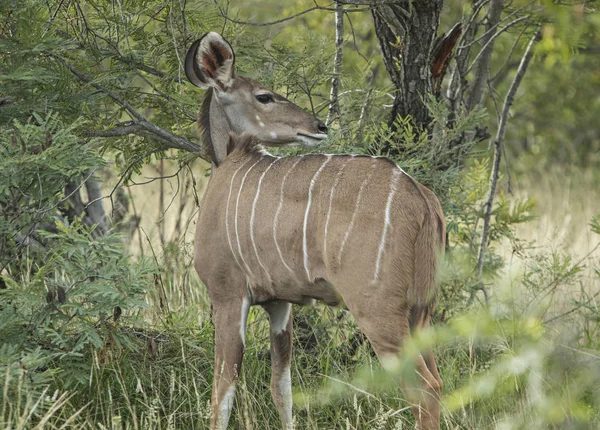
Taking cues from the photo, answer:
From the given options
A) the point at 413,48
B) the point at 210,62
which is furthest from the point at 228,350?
the point at 413,48

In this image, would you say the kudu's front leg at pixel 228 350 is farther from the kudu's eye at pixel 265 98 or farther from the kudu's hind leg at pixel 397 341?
the kudu's eye at pixel 265 98

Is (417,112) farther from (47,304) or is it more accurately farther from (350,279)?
(47,304)

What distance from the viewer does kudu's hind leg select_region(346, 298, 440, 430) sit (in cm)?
277

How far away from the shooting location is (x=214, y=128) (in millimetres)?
3871

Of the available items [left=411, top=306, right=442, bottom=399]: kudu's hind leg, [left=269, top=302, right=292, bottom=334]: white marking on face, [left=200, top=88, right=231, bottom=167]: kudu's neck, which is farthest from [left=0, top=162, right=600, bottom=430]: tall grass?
[left=200, top=88, right=231, bottom=167]: kudu's neck

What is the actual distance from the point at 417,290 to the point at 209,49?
157 centimetres

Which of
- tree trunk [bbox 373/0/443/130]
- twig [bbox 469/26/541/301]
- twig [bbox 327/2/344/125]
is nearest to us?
tree trunk [bbox 373/0/443/130]

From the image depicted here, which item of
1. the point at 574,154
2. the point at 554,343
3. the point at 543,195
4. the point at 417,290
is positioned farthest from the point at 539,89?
the point at 554,343

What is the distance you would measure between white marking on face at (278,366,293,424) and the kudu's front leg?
0.93 feet

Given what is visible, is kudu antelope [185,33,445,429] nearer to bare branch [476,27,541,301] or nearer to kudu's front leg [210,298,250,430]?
kudu's front leg [210,298,250,430]

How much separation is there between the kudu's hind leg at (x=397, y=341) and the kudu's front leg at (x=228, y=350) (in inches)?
26.8

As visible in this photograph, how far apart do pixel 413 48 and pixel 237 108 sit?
2.89 feet

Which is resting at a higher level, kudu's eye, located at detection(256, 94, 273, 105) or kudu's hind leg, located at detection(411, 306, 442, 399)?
kudu's eye, located at detection(256, 94, 273, 105)

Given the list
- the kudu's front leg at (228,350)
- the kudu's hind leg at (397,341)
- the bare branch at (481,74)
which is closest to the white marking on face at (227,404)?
the kudu's front leg at (228,350)
